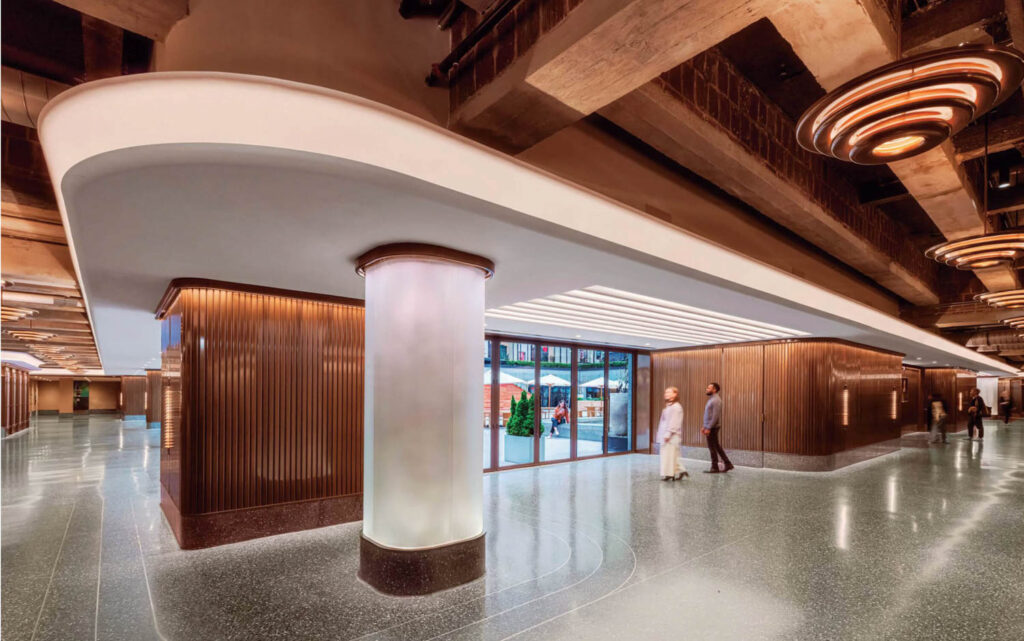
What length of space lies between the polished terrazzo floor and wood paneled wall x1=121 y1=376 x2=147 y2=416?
26.9 m

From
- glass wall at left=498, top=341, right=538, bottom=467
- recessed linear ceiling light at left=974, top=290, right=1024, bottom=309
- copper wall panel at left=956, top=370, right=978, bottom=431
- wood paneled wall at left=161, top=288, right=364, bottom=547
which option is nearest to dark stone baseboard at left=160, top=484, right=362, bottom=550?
wood paneled wall at left=161, top=288, right=364, bottom=547

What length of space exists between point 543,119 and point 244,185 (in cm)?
179

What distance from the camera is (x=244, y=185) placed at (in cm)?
312

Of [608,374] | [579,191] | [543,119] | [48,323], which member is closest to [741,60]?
[579,191]

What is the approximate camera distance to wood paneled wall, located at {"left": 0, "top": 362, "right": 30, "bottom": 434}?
803 inches

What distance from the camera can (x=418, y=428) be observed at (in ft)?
14.9

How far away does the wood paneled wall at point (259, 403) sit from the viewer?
5.92 meters

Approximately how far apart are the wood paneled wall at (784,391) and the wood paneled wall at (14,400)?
77.5ft

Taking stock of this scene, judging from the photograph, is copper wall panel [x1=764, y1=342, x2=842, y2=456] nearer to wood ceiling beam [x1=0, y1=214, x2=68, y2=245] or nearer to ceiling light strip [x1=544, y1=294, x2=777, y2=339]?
ceiling light strip [x1=544, y1=294, x2=777, y2=339]

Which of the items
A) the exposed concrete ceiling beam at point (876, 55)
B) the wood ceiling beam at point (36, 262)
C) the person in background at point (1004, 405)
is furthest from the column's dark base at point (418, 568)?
the person in background at point (1004, 405)

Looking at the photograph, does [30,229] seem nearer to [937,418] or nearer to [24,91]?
[24,91]

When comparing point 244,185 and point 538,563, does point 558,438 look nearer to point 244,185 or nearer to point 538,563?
point 538,563

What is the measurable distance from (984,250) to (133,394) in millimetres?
38235

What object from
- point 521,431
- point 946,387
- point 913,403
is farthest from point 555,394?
point 946,387
